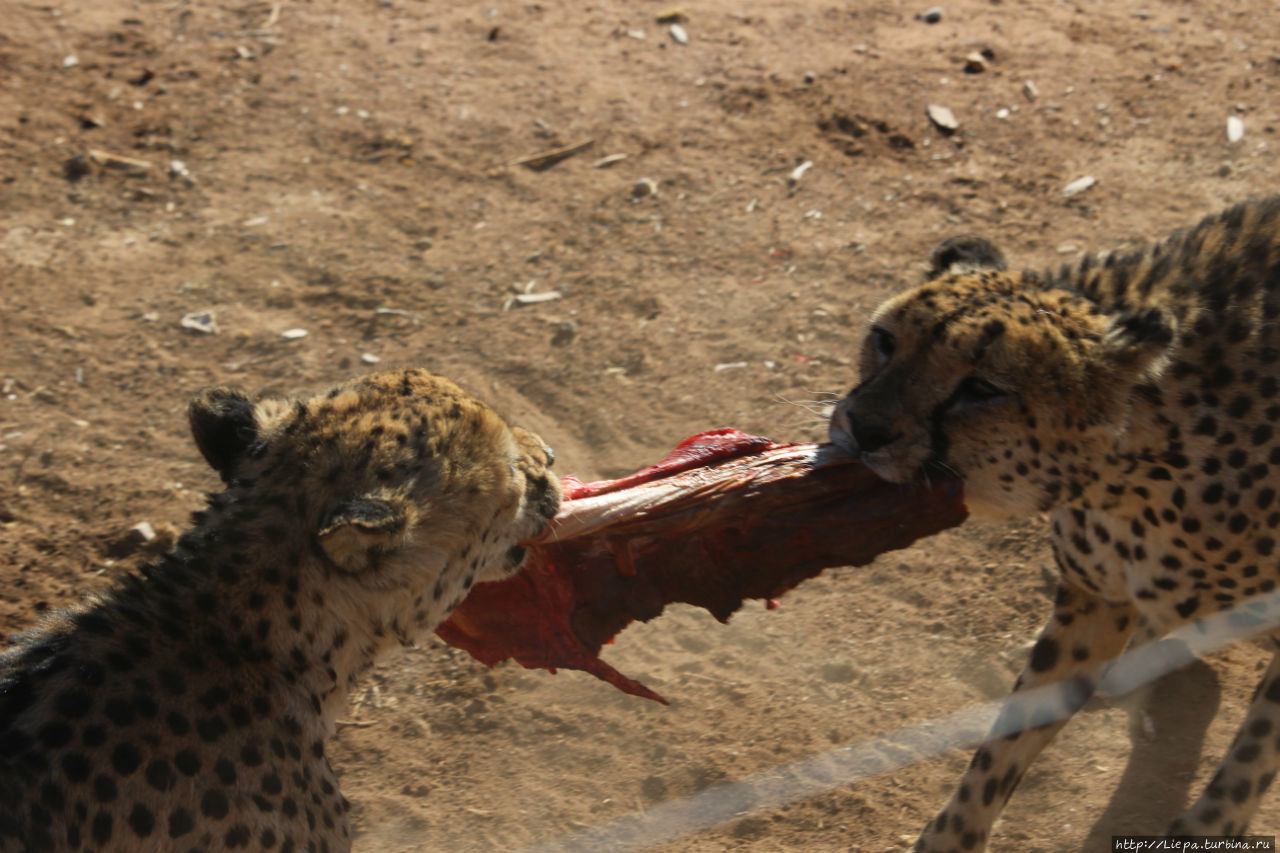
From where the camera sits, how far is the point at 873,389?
2.99 m

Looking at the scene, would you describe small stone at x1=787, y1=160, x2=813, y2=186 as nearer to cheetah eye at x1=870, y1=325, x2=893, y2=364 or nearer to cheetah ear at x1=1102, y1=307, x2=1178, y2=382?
cheetah eye at x1=870, y1=325, x2=893, y2=364

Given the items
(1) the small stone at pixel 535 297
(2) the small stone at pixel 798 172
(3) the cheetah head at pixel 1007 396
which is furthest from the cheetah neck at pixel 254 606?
(2) the small stone at pixel 798 172

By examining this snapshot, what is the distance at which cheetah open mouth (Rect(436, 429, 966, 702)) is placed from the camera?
2.98 m

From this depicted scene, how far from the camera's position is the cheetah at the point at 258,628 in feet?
8.18

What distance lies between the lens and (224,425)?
285 cm

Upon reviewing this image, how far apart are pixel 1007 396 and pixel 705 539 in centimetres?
80

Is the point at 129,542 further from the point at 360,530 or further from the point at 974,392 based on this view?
the point at 974,392

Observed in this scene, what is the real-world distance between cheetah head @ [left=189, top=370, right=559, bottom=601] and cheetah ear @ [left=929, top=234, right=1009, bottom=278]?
4.16ft

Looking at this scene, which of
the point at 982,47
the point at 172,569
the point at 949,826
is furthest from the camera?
the point at 982,47

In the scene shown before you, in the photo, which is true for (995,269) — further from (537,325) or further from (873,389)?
(537,325)

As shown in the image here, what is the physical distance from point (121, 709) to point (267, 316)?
330 centimetres

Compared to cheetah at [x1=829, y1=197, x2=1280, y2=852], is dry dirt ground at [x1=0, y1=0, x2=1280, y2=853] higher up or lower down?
lower down

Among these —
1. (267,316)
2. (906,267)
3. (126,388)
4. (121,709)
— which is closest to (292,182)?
(267,316)

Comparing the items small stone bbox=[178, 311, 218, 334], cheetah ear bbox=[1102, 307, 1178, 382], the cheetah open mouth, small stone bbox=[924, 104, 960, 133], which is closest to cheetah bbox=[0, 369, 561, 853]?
the cheetah open mouth
